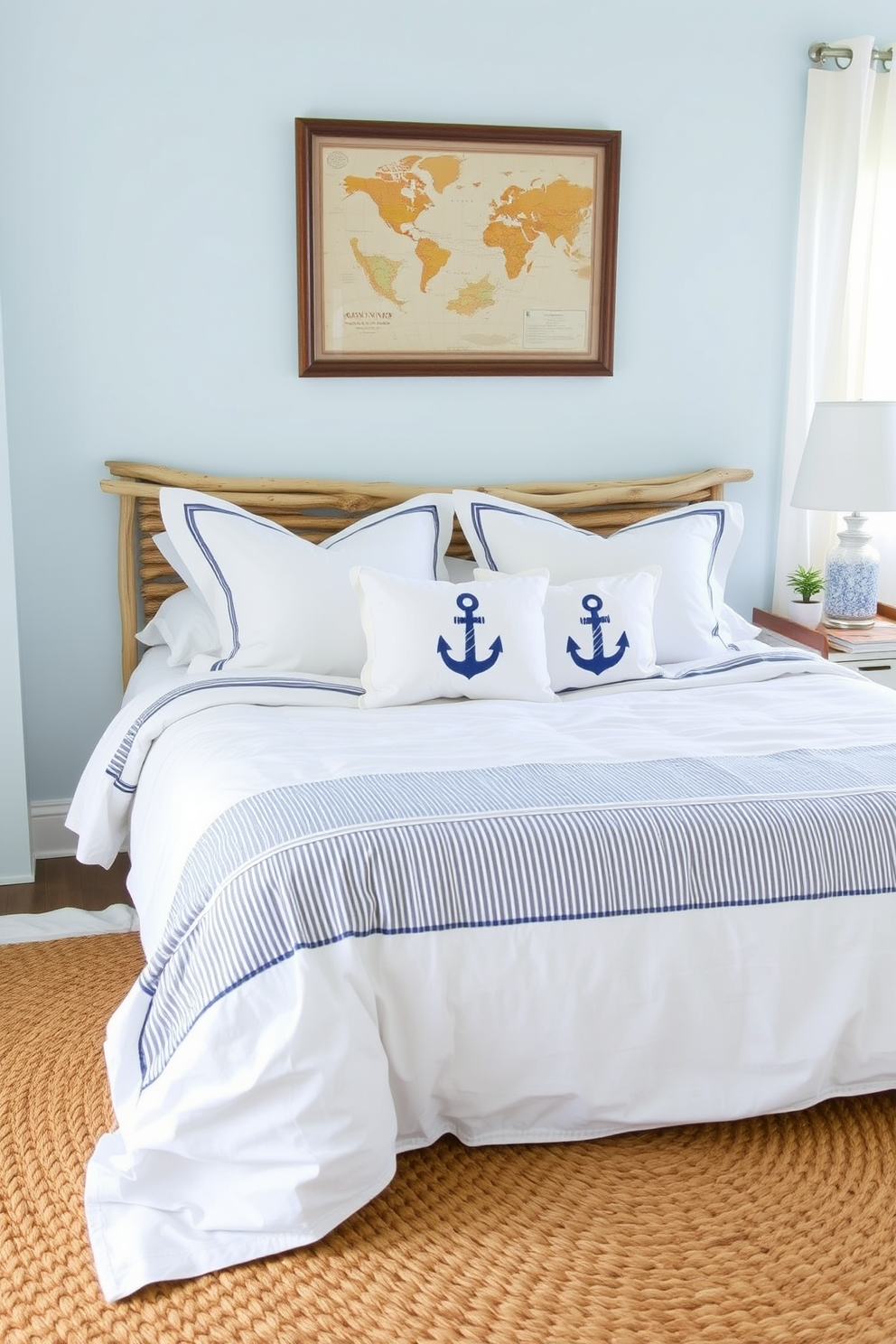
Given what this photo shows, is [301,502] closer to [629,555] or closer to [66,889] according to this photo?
[629,555]

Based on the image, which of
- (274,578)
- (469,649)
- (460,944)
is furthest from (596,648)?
(460,944)

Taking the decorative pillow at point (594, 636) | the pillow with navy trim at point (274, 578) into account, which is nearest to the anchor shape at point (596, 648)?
the decorative pillow at point (594, 636)

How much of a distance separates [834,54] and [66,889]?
3.23 metres

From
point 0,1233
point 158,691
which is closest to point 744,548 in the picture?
point 158,691

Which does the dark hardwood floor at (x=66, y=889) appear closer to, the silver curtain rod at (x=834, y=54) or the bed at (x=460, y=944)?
the bed at (x=460, y=944)

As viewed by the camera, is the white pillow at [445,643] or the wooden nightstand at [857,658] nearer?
the white pillow at [445,643]

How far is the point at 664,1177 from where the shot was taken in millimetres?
2135

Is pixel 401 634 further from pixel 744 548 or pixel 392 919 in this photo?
pixel 744 548

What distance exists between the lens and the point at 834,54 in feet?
12.5

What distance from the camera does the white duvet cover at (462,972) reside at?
75.1 inches

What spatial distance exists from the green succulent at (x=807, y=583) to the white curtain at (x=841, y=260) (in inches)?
3.6

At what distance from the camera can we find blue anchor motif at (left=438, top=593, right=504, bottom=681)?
116 inches

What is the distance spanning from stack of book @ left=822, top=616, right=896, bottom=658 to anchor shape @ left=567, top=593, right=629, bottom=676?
913 mm

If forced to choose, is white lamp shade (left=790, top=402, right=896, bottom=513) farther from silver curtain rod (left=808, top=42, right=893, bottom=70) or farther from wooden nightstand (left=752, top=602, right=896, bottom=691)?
silver curtain rod (left=808, top=42, right=893, bottom=70)
